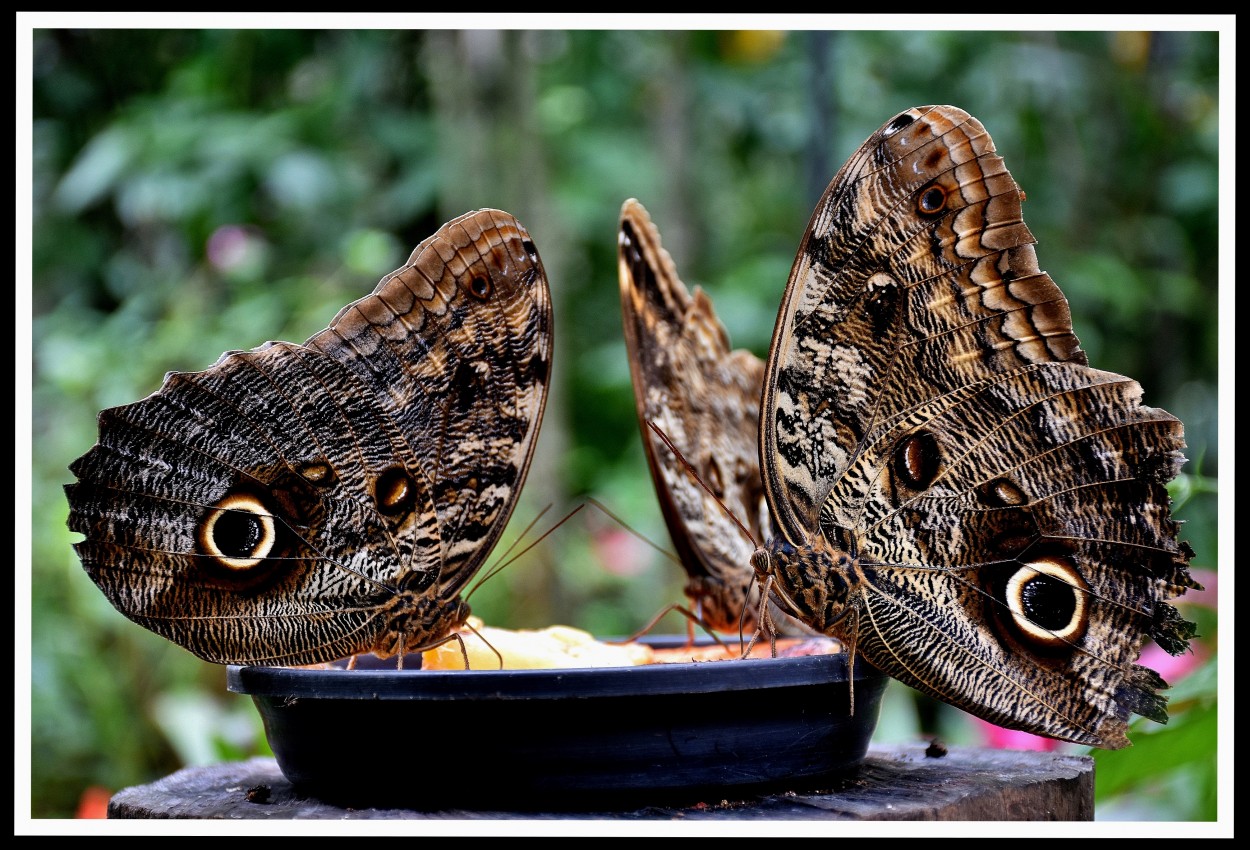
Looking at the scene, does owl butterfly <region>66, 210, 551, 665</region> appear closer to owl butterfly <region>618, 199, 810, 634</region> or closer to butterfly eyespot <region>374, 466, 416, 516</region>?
butterfly eyespot <region>374, 466, 416, 516</region>

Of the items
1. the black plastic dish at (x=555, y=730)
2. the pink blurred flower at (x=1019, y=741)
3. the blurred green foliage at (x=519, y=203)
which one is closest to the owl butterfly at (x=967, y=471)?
the black plastic dish at (x=555, y=730)

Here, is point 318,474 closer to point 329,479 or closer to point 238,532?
point 329,479

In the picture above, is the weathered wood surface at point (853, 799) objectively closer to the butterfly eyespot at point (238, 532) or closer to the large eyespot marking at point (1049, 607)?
the large eyespot marking at point (1049, 607)

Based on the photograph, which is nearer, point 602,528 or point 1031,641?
Answer: point 1031,641

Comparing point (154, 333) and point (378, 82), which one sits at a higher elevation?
point (378, 82)

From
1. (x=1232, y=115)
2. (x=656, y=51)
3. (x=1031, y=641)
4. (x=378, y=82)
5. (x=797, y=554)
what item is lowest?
(x=1031, y=641)

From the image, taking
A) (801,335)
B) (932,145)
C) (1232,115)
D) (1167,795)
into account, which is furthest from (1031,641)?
(1167,795)

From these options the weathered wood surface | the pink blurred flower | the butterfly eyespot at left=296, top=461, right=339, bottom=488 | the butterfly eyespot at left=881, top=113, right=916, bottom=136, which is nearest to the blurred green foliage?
the pink blurred flower

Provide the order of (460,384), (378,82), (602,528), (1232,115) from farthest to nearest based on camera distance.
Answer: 1. (602,528)
2. (378,82)
3. (1232,115)
4. (460,384)

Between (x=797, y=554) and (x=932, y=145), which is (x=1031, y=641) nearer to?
(x=797, y=554)
